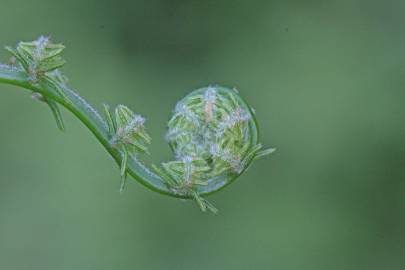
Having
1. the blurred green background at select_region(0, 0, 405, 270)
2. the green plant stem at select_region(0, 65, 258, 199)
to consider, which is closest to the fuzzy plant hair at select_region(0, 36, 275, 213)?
the green plant stem at select_region(0, 65, 258, 199)

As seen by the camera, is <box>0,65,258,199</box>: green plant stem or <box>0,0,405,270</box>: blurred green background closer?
Result: <box>0,65,258,199</box>: green plant stem

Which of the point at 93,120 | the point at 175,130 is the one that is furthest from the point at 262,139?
the point at 93,120

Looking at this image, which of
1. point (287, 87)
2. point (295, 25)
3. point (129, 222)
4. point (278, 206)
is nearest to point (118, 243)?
point (129, 222)

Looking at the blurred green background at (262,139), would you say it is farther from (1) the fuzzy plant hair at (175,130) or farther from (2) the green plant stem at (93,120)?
(2) the green plant stem at (93,120)

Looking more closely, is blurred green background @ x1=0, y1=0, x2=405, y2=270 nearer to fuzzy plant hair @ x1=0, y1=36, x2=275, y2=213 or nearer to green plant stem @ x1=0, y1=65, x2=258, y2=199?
fuzzy plant hair @ x1=0, y1=36, x2=275, y2=213

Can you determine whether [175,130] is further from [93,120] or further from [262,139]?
[262,139]

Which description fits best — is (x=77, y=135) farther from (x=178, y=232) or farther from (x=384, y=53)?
(x=384, y=53)
